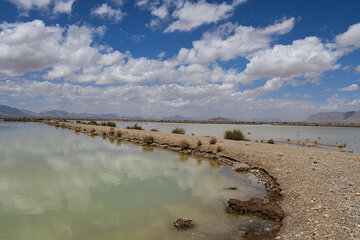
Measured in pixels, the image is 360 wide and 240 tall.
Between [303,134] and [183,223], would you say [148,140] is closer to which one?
[183,223]

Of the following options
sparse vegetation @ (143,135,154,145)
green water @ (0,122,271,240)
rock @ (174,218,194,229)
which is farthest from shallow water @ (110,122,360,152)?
rock @ (174,218,194,229)

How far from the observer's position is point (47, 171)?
15.8 m

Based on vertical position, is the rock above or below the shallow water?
below

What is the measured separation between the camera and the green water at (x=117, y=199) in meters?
8.05

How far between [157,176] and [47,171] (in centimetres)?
780

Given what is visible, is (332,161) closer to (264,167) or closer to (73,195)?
(264,167)

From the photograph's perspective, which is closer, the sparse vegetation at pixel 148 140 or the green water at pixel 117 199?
the green water at pixel 117 199

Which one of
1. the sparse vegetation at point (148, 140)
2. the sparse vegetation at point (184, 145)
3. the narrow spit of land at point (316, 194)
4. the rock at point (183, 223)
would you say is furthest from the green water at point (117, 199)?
the sparse vegetation at point (148, 140)

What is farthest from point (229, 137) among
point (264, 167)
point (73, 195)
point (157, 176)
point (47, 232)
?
point (47, 232)

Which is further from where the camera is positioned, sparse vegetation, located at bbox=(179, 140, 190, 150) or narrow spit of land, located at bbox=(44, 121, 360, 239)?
sparse vegetation, located at bbox=(179, 140, 190, 150)

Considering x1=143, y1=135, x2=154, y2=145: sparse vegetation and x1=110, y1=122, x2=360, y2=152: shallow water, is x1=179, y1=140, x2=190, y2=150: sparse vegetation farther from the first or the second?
x1=110, y1=122, x2=360, y2=152: shallow water

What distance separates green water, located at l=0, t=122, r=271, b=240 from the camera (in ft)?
26.4

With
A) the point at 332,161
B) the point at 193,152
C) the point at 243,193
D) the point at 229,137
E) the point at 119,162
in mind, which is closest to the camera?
the point at 243,193

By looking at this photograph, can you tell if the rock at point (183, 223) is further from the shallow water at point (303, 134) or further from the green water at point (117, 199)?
the shallow water at point (303, 134)
